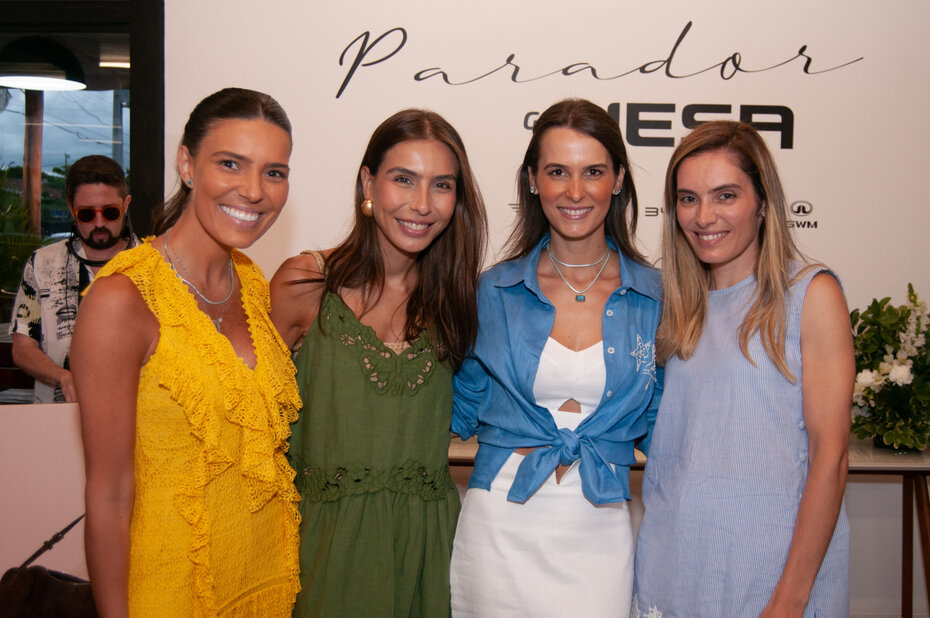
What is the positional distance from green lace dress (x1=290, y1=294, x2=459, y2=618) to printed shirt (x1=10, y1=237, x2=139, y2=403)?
2.06 meters

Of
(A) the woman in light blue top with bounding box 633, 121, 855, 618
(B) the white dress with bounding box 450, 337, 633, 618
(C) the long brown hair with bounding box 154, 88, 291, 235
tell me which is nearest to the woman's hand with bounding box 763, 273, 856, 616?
(A) the woman in light blue top with bounding box 633, 121, 855, 618

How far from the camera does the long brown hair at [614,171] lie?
232cm

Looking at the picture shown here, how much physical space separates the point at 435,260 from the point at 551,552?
0.96 m

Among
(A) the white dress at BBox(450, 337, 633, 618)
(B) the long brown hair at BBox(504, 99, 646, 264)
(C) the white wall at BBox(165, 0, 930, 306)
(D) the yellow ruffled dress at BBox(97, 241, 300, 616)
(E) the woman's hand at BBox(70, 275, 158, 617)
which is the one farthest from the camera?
(C) the white wall at BBox(165, 0, 930, 306)

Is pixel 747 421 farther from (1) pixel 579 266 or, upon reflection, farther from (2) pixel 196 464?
(2) pixel 196 464

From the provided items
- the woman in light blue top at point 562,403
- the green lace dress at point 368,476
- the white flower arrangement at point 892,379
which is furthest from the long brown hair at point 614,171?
the white flower arrangement at point 892,379

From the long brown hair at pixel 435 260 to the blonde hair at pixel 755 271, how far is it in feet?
1.97

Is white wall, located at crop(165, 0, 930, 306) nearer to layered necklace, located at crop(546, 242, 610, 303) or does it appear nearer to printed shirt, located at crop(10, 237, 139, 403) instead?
printed shirt, located at crop(10, 237, 139, 403)

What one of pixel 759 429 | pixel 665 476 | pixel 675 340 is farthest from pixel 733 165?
pixel 665 476

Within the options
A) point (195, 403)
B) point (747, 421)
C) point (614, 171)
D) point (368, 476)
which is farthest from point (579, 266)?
point (195, 403)

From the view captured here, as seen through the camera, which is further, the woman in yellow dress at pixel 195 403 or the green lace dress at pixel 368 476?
the green lace dress at pixel 368 476

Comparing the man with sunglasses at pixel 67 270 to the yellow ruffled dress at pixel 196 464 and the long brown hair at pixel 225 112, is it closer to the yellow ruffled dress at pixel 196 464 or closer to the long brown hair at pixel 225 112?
the long brown hair at pixel 225 112

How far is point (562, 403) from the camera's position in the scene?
89.3 inches

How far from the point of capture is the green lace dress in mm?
2064
